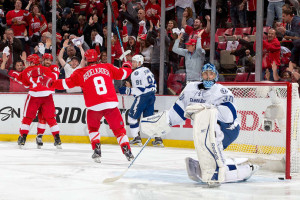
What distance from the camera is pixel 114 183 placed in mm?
4246

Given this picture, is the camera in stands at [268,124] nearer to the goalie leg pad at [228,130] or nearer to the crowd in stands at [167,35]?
the goalie leg pad at [228,130]

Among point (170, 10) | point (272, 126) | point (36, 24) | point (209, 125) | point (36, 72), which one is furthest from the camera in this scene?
point (36, 24)

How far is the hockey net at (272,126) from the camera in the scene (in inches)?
184

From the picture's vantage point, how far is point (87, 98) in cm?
577

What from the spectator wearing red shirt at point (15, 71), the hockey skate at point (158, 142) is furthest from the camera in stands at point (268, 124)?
the spectator wearing red shirt at point (15, 71)

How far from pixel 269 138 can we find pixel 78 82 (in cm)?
222

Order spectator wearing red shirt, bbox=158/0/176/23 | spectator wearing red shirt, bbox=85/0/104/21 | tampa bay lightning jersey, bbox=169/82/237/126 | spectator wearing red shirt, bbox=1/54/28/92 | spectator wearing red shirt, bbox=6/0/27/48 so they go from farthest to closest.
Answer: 1. spectator wearing red shirt, bbox=6/0/27/48
2. spectator wearing red shirt, bbox=85/0/104/21
3. spectator wearing red shirt, bbox=1/54/28/92
4. spectator wearing red shirt, bbox=158/0/176/23
5. tampa bay lightning jersey, bbox=169/82/237/126

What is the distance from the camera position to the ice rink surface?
372 centimetres

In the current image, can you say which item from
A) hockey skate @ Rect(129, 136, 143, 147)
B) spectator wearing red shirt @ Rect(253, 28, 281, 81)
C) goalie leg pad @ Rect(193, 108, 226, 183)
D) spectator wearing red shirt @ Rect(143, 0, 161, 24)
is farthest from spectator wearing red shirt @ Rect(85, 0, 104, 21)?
goalie leg pad @ Rect(193, 108, 226, 183)

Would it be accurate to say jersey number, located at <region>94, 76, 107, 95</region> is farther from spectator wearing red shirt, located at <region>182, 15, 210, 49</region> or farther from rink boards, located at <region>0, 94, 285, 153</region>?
spectator wearing red shirt, located at <region>182, 15, 210, 49</region>

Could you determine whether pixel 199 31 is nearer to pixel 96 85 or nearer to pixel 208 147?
pixel 96 85

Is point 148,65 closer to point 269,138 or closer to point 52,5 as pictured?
point 52,5

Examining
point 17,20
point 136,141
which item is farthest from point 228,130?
point 17,20

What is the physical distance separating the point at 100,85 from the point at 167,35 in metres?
2.96
